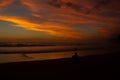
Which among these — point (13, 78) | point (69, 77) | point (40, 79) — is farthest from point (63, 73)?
point (13, 78)

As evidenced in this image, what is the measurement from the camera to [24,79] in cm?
789

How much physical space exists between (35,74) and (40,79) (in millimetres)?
950

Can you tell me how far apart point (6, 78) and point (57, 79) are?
5.70 feet

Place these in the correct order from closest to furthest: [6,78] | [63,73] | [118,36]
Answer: [6,78], [63,73], [118,36]

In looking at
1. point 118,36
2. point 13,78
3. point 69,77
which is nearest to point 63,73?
point 69,77

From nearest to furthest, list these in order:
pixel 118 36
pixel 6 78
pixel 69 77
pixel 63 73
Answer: pixel 6 78 < pixel 69 77 < pixel 63 73 < pixel 118 36

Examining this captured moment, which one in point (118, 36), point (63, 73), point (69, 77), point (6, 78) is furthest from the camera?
point (118, 36)

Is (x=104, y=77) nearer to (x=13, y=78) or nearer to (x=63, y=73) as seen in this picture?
(x=63, y=73)

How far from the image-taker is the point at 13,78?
26.1ft

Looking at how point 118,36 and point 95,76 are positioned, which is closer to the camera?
point 95,76

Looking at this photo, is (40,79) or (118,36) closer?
(40,79)

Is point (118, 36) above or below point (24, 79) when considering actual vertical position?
above

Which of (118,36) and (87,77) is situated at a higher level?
(118,36)

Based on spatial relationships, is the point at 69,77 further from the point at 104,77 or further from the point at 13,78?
the point at 13,78
